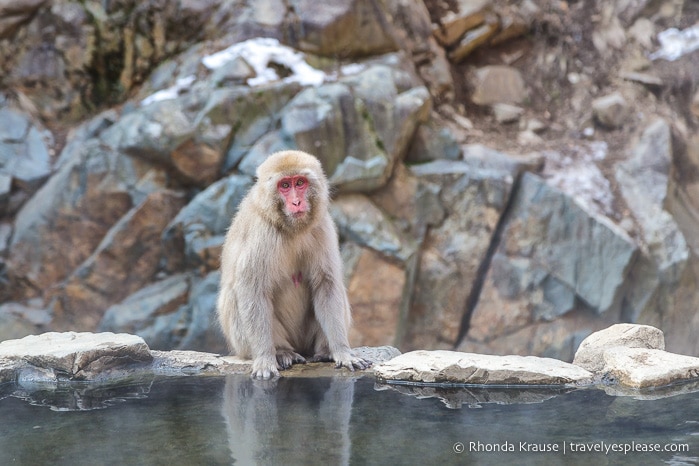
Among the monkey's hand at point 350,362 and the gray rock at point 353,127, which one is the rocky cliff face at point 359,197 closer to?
the gray rock at point 353,127

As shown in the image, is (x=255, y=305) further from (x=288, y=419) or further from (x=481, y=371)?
(x=481, y=371)

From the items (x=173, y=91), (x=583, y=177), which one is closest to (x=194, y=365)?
(x=173, y=91)

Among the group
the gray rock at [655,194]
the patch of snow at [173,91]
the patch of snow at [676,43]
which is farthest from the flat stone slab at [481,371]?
the patch of snow at [676,43]

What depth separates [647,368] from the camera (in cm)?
365

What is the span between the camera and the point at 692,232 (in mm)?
9914

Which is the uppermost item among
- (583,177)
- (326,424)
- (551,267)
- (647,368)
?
(583,177)

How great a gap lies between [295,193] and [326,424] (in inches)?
51.8

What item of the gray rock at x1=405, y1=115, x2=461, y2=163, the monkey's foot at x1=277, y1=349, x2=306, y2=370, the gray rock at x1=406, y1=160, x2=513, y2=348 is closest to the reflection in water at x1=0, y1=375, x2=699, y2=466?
the monkey's foot at x1=277, y1=349, x2=306, y2=370

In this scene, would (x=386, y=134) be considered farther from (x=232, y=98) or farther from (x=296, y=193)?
(x=296, y=193)

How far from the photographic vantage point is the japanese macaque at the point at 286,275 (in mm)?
4004

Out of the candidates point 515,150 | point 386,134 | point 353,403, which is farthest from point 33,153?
point 353,403

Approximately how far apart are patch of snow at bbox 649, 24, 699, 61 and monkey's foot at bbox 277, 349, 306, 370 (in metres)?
9.13

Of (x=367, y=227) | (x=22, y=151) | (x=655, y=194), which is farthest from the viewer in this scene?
(x=22, y=151)

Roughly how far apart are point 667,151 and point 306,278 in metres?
7.39
